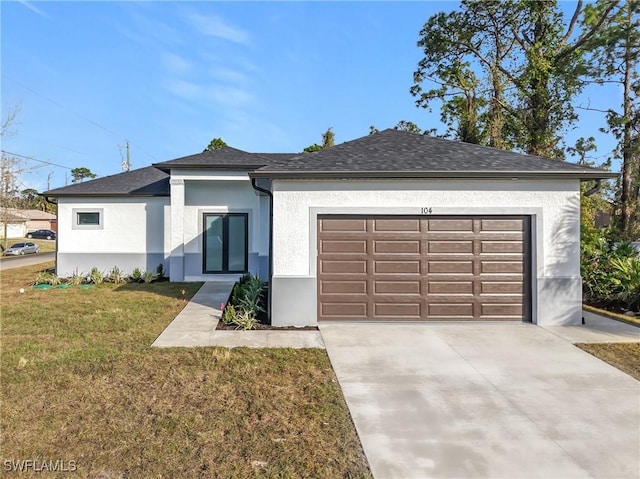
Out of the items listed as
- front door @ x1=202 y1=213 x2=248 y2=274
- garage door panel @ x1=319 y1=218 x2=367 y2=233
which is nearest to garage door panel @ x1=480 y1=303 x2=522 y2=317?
garage door panel @ x1=319 y1=218 x2=367 y2=233

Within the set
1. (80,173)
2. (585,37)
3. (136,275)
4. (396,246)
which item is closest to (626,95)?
(585,37)

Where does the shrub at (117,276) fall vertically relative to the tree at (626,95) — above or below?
below

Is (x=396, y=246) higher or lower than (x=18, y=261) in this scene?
higher

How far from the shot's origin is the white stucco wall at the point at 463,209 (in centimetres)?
809

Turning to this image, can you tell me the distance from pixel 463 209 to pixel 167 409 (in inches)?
269

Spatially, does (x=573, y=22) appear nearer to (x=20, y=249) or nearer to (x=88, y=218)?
(x=88, y=218)

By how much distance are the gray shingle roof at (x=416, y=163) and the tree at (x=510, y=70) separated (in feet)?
46.8

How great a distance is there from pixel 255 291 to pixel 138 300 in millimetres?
3770

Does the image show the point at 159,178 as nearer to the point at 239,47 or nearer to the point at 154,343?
the point at 239,47

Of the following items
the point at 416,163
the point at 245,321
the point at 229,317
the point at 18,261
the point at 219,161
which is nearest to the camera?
the point at 245,321

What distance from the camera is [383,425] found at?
12.9ft

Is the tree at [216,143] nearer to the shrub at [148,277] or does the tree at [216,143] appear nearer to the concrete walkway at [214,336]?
the shrub at [148,277]

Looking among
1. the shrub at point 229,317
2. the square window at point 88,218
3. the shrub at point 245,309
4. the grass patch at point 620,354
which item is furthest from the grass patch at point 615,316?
the square window at point 88,218

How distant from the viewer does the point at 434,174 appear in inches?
311
